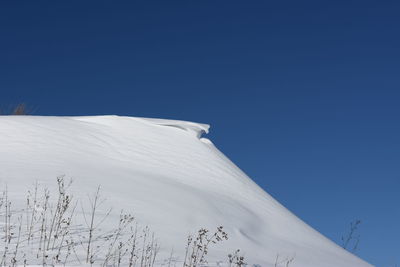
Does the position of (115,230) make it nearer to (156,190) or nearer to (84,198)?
(84,198)

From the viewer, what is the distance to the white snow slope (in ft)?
19.5

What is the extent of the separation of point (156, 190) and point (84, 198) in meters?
1.08

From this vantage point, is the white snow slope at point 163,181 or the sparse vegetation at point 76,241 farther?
the white snow slope at point 163,181

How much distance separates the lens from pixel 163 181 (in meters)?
7.45

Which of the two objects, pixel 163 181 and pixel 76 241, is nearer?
pixel 76 241

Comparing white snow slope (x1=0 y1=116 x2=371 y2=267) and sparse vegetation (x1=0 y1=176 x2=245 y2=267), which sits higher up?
white snow slope (x1=0 y1=116 x2=371 y2=267)

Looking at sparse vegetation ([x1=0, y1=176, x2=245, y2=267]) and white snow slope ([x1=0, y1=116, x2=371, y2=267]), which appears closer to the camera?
sparse vegetation ([x1=0, y1=176, x2=245, y2=267])

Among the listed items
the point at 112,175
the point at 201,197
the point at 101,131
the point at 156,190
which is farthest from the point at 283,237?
the point at 101,131

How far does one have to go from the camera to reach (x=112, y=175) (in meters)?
7.21

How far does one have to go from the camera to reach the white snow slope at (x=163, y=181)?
595cm

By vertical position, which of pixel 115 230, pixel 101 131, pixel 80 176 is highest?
pixel 101 131

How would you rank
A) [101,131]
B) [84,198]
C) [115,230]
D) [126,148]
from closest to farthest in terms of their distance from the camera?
1. [115,230]
2. [84,198]
3. [126,148]
4. [101,131]

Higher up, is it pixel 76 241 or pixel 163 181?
pixel 163 181

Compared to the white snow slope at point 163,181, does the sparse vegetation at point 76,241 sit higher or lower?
lower
